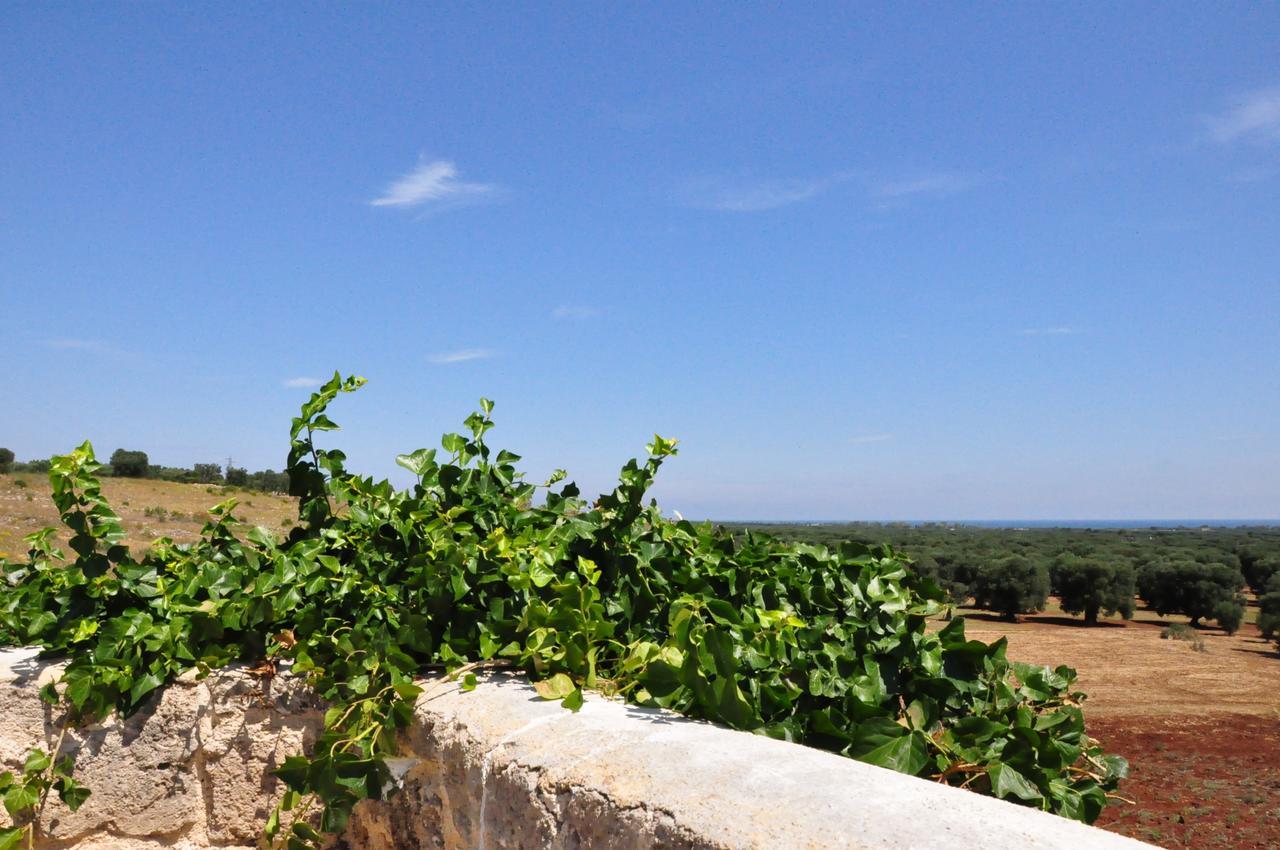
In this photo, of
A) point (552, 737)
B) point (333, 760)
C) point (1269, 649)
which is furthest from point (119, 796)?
point (1269, 649)

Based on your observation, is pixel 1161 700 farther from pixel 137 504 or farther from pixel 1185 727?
pixel 137 504

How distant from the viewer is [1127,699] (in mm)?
12438

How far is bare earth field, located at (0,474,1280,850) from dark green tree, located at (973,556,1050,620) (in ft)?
15.0

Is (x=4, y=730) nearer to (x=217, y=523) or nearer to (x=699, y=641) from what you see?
(x=217, y=523)

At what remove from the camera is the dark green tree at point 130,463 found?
19.4 metres

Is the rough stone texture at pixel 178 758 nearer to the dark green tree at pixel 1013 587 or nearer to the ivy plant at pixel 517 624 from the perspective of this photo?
the ivy plant at pixel 517 624

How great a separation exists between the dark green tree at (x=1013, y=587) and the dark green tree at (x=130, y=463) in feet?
78.4

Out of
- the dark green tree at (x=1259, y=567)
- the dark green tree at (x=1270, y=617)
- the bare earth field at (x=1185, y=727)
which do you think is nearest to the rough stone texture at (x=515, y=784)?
the bare earth field at (x=1185, y=727)

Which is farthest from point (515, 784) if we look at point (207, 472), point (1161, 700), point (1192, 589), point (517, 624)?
point (1192, 589)

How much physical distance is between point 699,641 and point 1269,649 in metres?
23.2

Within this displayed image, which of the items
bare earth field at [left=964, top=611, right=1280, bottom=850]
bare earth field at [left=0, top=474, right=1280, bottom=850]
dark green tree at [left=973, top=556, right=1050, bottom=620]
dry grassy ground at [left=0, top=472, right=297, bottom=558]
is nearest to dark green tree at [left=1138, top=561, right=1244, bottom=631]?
bare earth field at [left=964, top=611, right=1280, bottom=850]

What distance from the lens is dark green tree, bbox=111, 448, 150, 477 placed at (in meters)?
19.4

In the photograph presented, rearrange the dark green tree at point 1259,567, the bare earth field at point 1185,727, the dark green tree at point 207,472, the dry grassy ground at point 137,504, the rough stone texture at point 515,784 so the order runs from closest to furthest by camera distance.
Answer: the rough stone texture at point 515,784, the bare earth field at point 1185,727, the dry grassy ground at point 137,504, the dark green tree at point 207,472, the dark green tree at point 1259,567

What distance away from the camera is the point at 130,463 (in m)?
20.8
